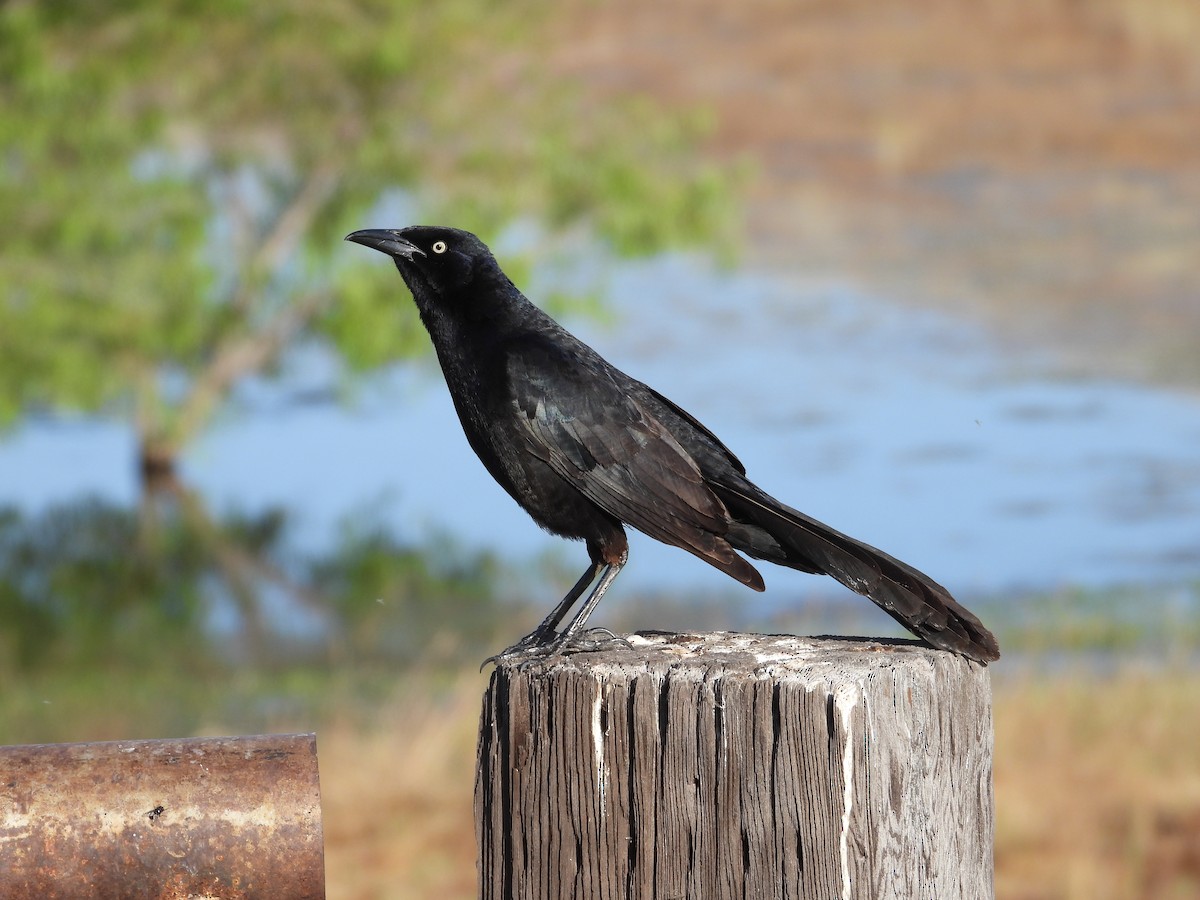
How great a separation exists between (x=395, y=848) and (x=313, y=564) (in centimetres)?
1259

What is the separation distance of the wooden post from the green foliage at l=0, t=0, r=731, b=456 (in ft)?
32.9

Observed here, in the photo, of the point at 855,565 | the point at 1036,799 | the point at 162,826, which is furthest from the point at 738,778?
the point at 1036,799

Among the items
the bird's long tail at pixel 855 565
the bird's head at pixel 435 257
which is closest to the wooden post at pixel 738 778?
the bird's long tail at pixel 855 565

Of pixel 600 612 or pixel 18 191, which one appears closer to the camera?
pixel 18 191

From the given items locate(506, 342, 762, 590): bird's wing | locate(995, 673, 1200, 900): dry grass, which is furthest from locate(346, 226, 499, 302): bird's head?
locate(995, 673, 1200, 900): dry grass

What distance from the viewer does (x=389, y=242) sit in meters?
3.85

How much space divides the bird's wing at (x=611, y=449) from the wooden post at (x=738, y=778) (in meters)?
0.75

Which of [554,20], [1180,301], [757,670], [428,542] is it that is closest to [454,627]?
[428,542]

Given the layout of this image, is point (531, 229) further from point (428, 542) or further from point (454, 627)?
point (454, 627)

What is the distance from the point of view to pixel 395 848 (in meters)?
7.64

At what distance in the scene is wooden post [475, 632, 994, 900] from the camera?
2.09m

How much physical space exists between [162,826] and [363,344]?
1658 cm

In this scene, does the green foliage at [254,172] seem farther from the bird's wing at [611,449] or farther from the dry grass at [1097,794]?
the bird's wing at [611,449]

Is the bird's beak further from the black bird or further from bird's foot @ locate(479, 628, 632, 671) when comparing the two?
bird's foot @ locate(479, 628, 632, 671)
